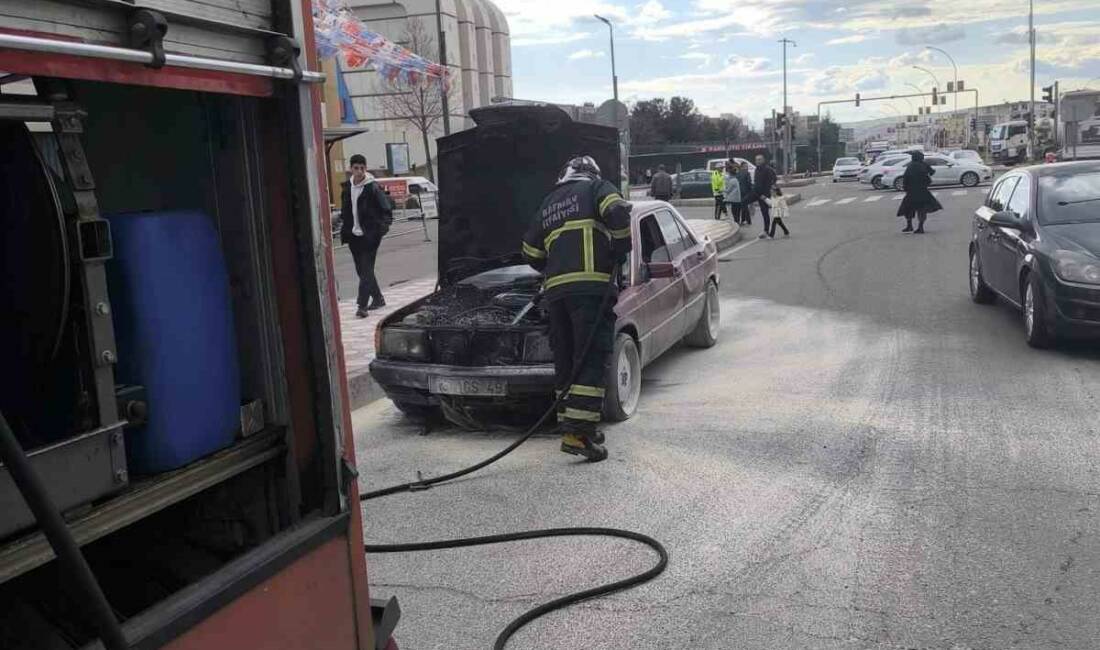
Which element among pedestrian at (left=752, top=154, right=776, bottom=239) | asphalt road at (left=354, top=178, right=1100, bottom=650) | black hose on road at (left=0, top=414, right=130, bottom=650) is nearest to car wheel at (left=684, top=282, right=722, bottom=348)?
asphalt road at (left=354, top=178, right=1100, bottom=650)

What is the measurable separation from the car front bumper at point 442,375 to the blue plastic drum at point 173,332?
13.3 ft

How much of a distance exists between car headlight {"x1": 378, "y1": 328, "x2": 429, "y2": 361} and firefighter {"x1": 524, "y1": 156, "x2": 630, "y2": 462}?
3.39ft

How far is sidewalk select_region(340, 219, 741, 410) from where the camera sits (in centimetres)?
812

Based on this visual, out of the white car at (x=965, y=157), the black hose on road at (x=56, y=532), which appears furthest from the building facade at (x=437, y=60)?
the black hose on road at (x=56, y=532)

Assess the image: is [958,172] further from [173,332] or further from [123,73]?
[123,73]

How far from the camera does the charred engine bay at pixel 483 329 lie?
6477mm

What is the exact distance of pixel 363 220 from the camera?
454 inches

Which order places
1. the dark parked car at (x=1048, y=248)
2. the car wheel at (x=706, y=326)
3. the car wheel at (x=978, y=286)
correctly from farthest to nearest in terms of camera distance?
1. the car wheel at (x=978, y=286)
2. the car wheel at (x=706, y=326)
3. the dark parked car at (x=1048, y=248)

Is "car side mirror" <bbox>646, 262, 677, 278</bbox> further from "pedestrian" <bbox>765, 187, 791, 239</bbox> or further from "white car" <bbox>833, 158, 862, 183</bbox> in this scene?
"white car" <bbox>833, 158, 862, 183</bbox>

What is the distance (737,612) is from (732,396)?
3.65 meters

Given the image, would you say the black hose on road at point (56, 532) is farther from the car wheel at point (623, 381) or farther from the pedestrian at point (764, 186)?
A: the pedestrian at point (764, 186)

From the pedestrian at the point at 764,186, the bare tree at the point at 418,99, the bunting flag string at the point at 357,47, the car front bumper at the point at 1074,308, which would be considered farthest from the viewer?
the bare tree at the point at 418,99

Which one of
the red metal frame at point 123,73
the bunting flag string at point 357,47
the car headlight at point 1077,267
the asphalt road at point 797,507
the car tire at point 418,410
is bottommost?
the asphalt road at point 797,507

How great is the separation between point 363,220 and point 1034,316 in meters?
7.28
